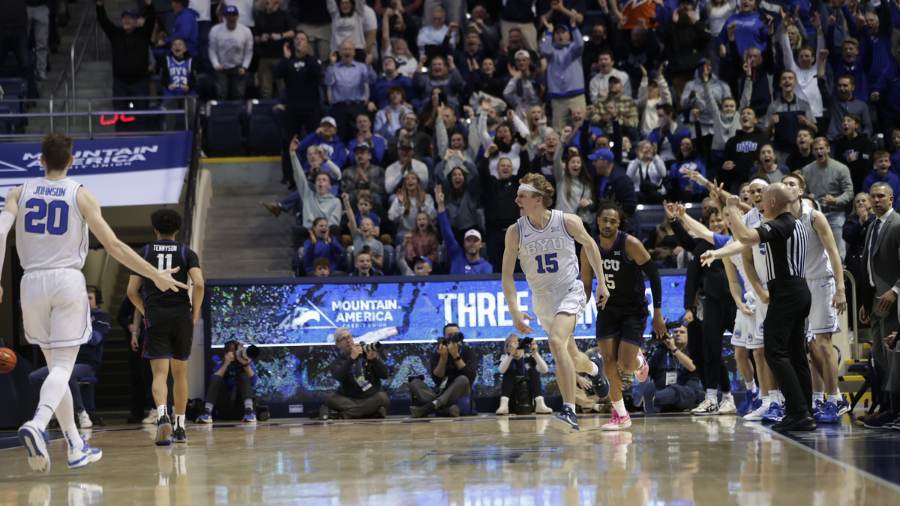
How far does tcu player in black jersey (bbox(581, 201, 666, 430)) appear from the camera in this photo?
11789 millimetres

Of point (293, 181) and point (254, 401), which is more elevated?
point (293, 181)

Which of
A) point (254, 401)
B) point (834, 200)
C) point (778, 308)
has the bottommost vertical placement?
point (254, 401)

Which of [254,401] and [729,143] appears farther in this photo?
[729,143]

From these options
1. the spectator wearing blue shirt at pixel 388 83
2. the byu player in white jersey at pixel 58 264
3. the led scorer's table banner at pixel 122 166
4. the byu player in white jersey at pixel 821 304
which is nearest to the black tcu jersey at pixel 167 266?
the byu player in white jersey at pixel 58 264

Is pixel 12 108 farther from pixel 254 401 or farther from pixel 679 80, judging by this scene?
pixel 679 80

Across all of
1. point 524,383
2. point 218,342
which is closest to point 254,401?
point 218,342

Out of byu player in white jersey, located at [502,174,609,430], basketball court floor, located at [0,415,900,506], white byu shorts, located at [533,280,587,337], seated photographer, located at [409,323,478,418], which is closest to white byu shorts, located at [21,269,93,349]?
basketball court floor, located at [0,415,900,506]

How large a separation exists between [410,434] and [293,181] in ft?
28.3

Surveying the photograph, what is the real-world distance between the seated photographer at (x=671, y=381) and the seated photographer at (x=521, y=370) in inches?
52.8

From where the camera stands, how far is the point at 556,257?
1143 cm

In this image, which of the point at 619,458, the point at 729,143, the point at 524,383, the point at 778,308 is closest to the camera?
the point at 619,458

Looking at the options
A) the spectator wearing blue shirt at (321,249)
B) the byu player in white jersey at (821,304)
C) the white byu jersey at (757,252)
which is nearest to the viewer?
the byu player in white jersey at (821,304)

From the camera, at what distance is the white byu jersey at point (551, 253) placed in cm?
1143

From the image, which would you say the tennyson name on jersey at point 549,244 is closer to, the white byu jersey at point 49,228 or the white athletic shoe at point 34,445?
the white byu jersey at point 49,228
